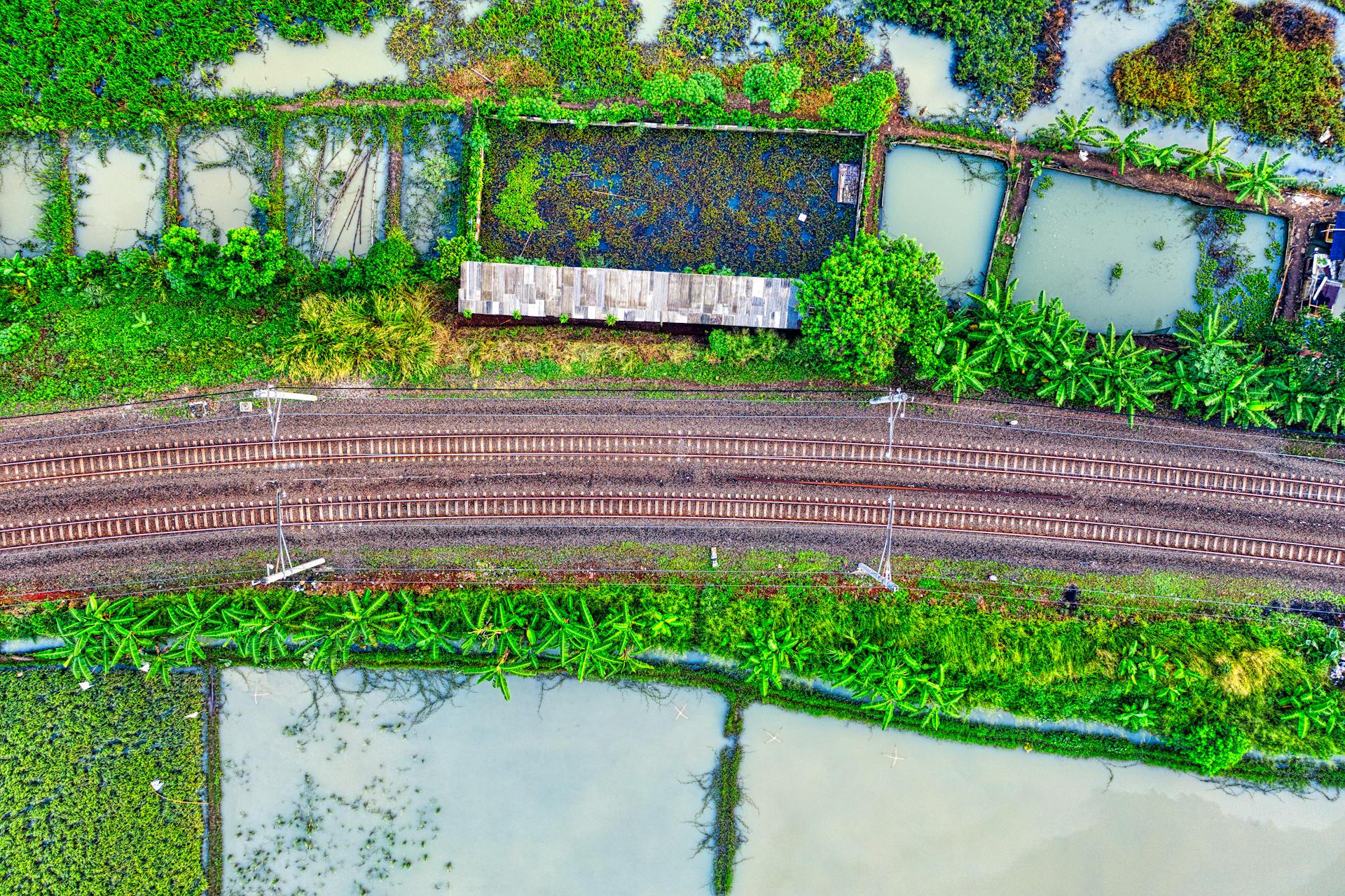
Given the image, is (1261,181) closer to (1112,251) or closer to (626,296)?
(1112,251)

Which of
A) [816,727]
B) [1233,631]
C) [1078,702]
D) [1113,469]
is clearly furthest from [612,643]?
[1233,631]

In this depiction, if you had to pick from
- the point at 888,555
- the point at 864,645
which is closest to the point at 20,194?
the point at 888,555

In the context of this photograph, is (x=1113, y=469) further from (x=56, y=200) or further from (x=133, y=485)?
(x=56, y=200)

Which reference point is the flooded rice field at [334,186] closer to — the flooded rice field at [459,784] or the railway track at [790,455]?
the railway track at [790,455]

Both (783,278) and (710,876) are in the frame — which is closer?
(783,278)

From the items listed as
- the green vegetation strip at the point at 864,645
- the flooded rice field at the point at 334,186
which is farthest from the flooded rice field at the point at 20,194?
the green vegetation strip at the point at 864,645

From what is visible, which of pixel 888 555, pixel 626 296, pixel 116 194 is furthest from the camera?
pixel 116 194

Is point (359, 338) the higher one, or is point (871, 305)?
point (871, 305)
